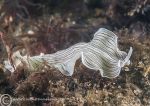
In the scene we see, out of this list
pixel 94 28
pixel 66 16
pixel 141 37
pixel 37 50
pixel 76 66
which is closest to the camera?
pixel 76 66

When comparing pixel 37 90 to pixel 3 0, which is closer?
pixel 37 90

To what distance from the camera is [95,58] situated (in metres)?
3.05

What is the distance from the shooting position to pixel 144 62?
3.25 metres

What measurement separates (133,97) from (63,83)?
767 mm

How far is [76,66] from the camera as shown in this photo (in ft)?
10.6

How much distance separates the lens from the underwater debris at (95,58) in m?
2.98

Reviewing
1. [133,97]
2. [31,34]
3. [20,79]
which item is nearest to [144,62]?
[133,97]

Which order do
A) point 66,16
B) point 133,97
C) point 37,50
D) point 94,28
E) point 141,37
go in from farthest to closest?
point 66,16
point 94,28
point 37,50
point 141,37
point 133,97

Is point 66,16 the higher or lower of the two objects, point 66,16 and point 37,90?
the higher

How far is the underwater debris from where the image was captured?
2.98 meters

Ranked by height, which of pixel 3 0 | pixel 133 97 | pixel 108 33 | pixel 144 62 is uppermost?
pixel 3 0

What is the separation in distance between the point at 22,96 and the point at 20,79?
0.28 metres

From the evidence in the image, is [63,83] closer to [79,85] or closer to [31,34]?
[79,85]

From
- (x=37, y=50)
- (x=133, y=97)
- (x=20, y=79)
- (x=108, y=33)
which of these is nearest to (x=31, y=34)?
(x=37, y=50)
